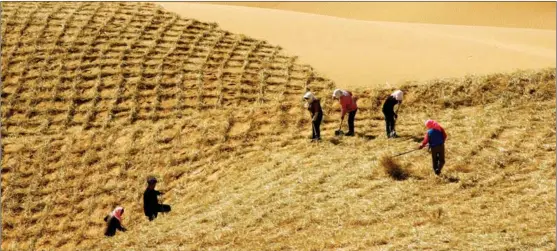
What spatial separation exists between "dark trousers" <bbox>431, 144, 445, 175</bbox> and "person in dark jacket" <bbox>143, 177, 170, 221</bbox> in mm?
5133

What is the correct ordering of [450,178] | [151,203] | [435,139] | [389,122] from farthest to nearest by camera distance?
→ [389,122] → [151,203] → [450,178] → [435,139]

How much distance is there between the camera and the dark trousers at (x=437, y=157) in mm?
11211

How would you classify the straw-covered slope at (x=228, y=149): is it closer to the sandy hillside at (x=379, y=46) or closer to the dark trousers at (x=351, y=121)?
the dark trousers at (x=351, y=121)

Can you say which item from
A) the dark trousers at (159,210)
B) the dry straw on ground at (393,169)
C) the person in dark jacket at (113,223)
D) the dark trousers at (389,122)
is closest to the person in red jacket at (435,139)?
the dry straw on ground at (393,169)

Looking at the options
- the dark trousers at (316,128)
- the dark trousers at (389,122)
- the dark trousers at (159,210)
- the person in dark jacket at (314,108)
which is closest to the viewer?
the dark trousers at (159,210)

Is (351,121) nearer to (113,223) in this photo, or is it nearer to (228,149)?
(228,149)

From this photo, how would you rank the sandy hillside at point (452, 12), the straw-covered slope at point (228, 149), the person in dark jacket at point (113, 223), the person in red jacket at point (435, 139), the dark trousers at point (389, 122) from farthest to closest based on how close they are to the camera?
the sandy hillside at point (452, 12)
the dark trousers at point (389, 122)
the person in dark jacket at point (113, 223)
the person in red jacket at point (435, 139)
the straw-covered slope at point (228, 149)

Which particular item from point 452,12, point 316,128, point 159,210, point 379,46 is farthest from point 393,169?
point 452,12

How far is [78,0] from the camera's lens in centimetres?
2364

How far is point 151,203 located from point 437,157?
545cm

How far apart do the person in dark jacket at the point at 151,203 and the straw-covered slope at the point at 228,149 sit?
194 mm

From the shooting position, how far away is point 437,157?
11.5 m

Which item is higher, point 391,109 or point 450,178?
point 391,109

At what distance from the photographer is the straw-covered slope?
10094 mm
